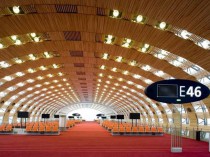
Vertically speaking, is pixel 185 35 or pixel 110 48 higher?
pixel 110 48

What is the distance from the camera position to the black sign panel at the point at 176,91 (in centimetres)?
1184

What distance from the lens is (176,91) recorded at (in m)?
12.2

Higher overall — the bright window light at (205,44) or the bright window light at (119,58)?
the bright window light at (119,58)

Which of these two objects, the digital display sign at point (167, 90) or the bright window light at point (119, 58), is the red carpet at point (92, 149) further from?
the bright window light at point (119, 58)

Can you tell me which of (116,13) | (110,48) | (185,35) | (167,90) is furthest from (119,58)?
(167,90)

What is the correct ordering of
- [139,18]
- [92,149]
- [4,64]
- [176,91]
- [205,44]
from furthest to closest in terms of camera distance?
1. [4,64]
2. [205,44]
3. [139,18]
4. [92,149]
5. [176,91]

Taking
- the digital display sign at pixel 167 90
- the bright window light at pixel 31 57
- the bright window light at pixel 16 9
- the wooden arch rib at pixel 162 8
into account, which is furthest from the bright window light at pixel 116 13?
the bright window light at pixel 31 57

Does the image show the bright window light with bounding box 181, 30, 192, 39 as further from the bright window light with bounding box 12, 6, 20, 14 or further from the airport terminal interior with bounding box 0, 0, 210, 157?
the bright window light with bounding box 12, 6, 20, 14

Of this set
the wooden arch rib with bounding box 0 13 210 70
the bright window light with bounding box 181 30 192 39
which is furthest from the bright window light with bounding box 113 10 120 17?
the bright window light with bounding box 181 30 192 39

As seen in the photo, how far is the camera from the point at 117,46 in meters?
24.2

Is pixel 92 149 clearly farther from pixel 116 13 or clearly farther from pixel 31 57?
pixel 31 57

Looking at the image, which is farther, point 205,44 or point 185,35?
point 205,44

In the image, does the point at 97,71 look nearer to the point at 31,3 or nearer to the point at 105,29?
the point at 105,29

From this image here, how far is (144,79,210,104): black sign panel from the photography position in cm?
1184
